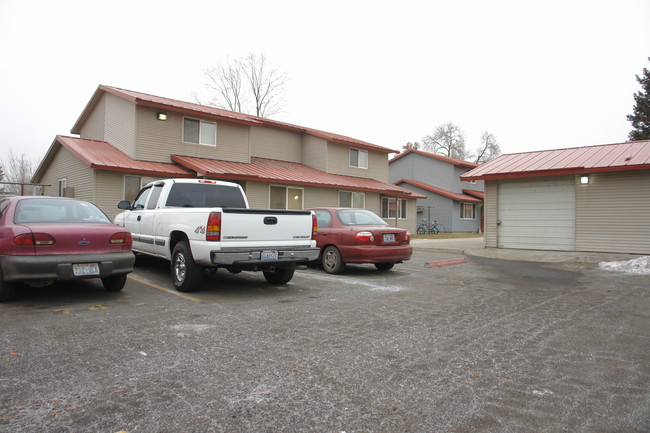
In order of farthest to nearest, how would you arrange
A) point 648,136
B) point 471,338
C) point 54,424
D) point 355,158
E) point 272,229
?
point 648,136 → point 355,158 → point 272,229 → point 471,338 → point 54,424

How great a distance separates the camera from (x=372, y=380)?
3436mm

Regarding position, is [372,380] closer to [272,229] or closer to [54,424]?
[54,424]

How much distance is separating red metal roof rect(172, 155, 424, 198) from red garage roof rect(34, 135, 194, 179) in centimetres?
75

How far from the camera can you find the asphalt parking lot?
2.82 metres

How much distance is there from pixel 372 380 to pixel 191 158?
17.2 m

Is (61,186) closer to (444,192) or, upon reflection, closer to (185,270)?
(185,270)

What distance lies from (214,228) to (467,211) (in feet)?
102

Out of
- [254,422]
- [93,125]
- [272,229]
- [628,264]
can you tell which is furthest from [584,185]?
[93,125]

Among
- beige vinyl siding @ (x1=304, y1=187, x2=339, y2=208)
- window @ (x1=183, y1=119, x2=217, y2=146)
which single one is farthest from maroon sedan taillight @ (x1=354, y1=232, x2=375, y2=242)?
beige vinyl siding @ (x1=304, y1=187, x2=339, y2=208)

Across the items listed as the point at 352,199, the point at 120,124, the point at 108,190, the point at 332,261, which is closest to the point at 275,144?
the point at 352,199

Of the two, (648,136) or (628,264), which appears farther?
(648,136)

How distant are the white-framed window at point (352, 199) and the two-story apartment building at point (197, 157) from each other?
0.19ft

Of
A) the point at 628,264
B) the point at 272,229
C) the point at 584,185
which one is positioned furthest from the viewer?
the point at 584,185

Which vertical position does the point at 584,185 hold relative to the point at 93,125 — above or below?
below
